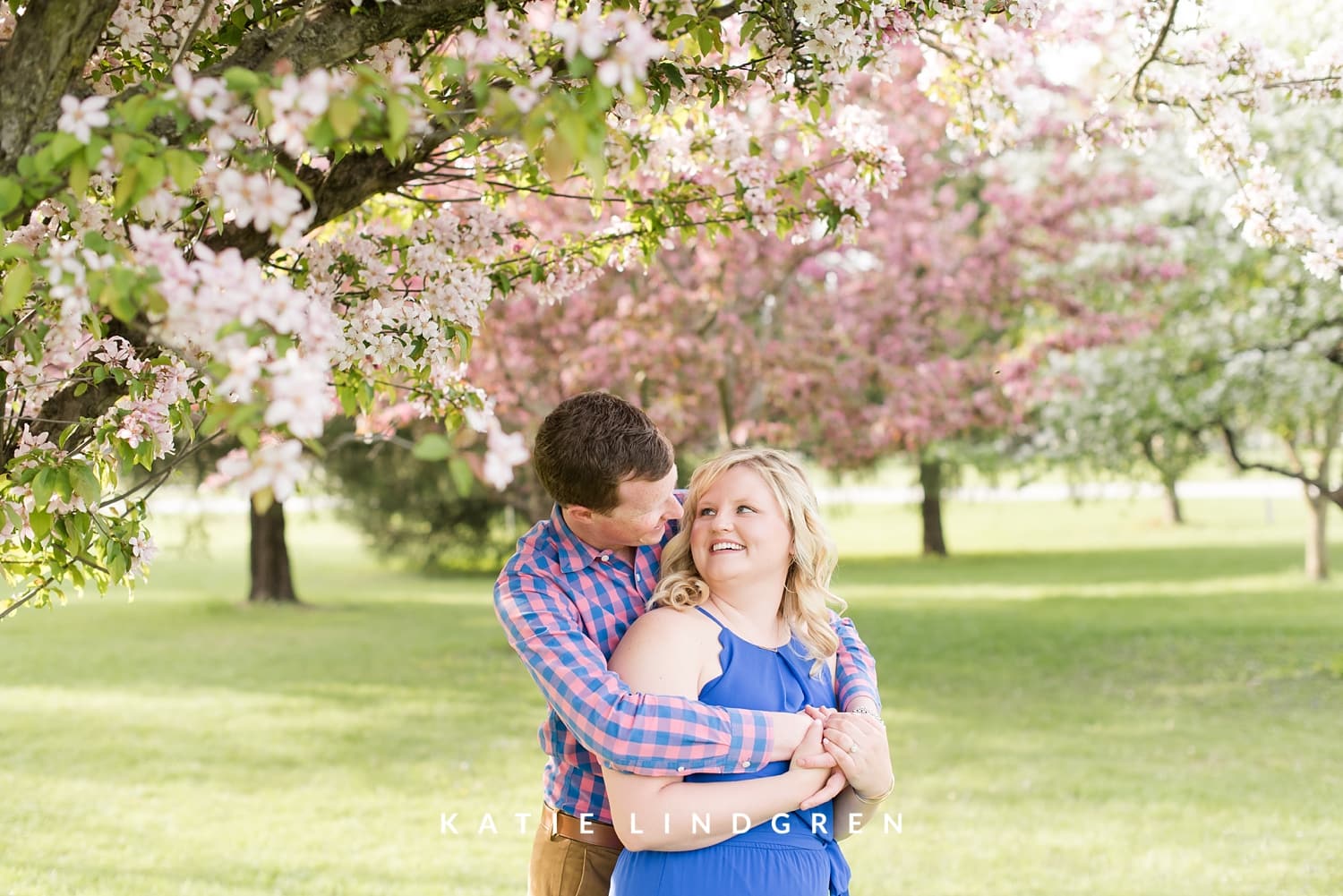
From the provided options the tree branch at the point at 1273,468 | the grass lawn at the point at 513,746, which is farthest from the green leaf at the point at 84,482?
the tree branch at the point at 1273,468

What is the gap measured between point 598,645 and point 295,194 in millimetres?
1208

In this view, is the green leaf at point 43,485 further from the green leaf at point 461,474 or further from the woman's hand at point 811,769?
the woman's hand at point 811,769

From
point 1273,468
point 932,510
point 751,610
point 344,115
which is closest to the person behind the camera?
point 344,115

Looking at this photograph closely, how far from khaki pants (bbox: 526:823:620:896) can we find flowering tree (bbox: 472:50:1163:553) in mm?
8007

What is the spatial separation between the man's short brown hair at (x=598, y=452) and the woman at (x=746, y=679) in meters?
0.22

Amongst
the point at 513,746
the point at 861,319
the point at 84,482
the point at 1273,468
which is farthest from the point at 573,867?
the point at 861,319

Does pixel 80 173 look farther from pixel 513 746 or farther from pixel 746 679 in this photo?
pixel 513 746

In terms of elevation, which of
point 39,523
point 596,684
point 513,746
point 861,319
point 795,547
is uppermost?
point 861,319

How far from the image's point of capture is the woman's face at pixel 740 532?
2662 mm

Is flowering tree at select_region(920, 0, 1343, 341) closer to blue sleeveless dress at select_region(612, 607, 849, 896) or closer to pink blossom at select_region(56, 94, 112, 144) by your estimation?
blue sleeveless dress at select_region(612, 607, 849, 896)

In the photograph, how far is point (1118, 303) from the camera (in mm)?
13102

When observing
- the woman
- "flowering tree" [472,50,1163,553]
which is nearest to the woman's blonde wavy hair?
the woman

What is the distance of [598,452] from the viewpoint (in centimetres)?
254

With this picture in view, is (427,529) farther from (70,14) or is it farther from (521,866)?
(70,14)
